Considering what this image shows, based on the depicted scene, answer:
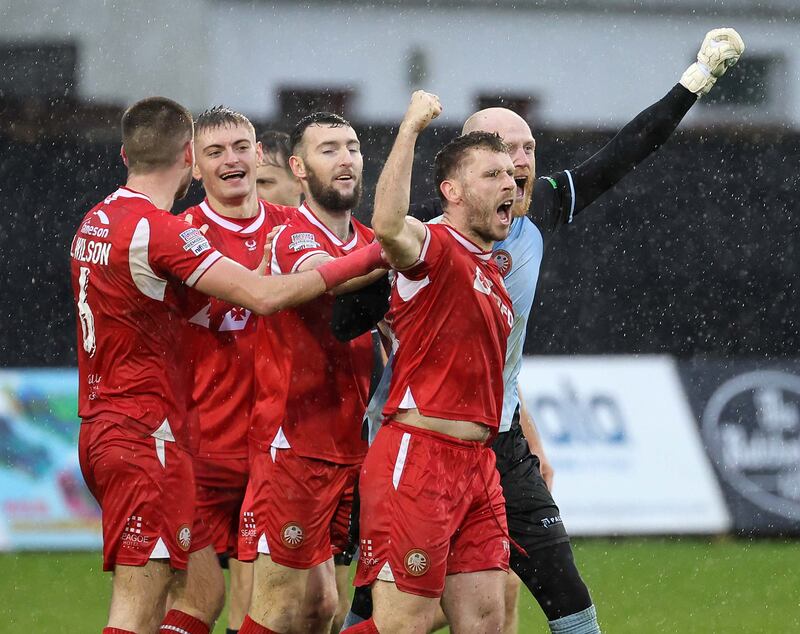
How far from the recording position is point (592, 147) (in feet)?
40.6

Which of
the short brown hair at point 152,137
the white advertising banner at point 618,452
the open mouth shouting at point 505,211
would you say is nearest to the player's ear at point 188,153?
the short brown hair at point 152,137

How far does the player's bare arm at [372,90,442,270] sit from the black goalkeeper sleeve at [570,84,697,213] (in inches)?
60.3

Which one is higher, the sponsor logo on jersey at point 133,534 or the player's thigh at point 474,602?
the sponsor logo on jersey at point 133,534

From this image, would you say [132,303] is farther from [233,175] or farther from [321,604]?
[321,604]

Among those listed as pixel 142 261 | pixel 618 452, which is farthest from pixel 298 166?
pixel 618 452

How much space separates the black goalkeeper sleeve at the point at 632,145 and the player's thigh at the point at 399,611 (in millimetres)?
2113

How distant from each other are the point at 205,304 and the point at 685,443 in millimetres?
5933

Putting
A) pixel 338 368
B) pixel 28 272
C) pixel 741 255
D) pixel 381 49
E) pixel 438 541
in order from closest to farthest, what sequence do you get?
pixel 438 541 → pixel 338 368 → pixel 28 272 → pixel 741 255 → pixel 381 49

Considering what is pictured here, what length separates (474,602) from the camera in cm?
466

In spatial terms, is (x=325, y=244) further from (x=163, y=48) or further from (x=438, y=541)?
(x=163, y=48)

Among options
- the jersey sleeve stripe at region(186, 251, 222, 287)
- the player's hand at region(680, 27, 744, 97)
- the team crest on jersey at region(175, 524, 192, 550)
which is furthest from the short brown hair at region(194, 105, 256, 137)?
the player's hand at region(680, 27, 744, 97)

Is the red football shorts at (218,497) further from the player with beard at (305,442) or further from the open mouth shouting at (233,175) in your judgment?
the open mouth shouting at (233,175)

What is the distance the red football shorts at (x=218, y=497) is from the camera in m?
5.70

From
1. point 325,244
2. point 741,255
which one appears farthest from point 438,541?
point 741,255
